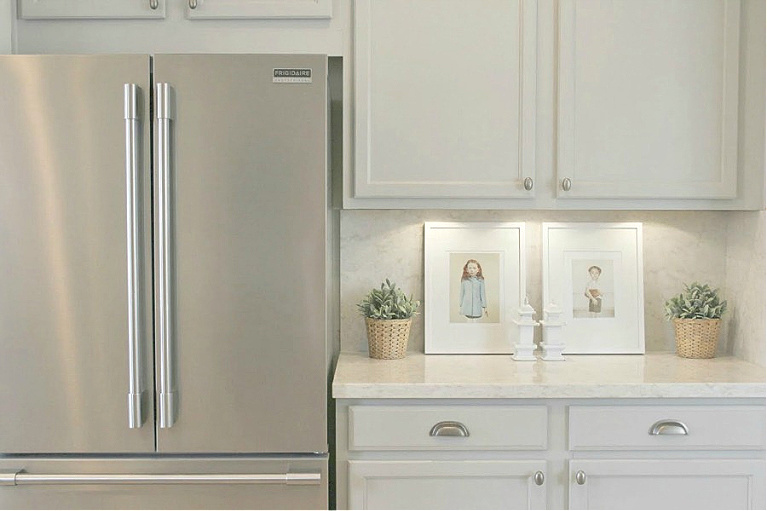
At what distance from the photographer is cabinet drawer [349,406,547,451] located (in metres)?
1.99

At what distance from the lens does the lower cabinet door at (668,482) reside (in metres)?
2.00

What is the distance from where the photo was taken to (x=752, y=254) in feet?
7.75

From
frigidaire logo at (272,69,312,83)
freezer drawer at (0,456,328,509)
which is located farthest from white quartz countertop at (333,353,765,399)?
frigidaire logo at (272,69,312,83)

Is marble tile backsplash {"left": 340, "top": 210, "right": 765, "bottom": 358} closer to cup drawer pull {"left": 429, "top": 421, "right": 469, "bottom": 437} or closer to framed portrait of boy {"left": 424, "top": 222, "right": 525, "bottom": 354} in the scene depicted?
framed portrait of boy {"left": 424, "top": 222, "right": 525, "bottom": 354}

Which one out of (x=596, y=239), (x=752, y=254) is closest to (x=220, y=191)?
(x=596, y=239)

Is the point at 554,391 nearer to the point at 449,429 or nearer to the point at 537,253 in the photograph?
the point at 449,429

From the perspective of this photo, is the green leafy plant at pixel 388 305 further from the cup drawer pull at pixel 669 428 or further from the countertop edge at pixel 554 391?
the cup drawer pull at pixel 669 428

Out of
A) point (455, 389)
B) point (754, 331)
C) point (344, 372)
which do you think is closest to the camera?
point (455, 389)

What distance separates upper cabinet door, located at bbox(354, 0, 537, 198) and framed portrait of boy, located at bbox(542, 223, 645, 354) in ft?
1.37

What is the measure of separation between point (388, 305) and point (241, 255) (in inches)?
25.6

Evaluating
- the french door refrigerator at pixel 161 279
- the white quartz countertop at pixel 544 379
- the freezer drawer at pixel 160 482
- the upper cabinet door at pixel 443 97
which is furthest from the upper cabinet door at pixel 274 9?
the freezer drawer at pixel 160 482

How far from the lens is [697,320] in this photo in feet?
7.79

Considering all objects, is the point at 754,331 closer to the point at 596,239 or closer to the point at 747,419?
the point at 747,419

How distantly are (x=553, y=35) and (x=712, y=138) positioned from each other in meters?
0.61
